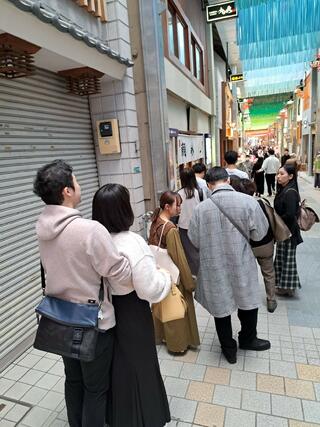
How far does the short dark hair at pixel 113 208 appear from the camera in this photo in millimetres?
1603

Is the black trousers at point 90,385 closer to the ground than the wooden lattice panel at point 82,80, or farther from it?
closer to the ground

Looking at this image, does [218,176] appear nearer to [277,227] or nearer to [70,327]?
[277,227]

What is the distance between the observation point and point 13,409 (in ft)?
7.91

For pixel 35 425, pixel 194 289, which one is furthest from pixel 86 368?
pixel 194 289

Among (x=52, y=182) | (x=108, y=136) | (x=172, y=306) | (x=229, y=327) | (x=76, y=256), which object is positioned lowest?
(x=229, y=327)

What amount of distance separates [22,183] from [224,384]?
8.83 ft

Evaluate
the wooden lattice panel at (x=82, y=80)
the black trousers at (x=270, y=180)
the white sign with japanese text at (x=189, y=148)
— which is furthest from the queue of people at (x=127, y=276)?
the black trousers at (x=270, y=180)

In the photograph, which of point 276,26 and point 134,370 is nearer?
point 134,370

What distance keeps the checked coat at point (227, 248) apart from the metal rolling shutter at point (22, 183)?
5.88 feet

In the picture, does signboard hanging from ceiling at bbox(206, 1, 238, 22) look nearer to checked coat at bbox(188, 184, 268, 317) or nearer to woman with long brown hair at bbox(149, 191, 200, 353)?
woman with long brown hair at bbox(149, 191, 200, 353)

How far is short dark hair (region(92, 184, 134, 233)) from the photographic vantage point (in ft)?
5.26

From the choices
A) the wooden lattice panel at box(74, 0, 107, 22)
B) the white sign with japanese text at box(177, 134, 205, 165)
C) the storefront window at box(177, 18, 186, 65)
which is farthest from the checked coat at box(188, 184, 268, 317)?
the storefront window at box(177, 18, 186, 65)

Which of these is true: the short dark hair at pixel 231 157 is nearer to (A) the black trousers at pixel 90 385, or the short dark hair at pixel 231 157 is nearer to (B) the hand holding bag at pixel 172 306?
(B) the hand holding bag at pixel 172 306

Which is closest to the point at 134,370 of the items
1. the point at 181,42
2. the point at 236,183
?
the point at 236,183
